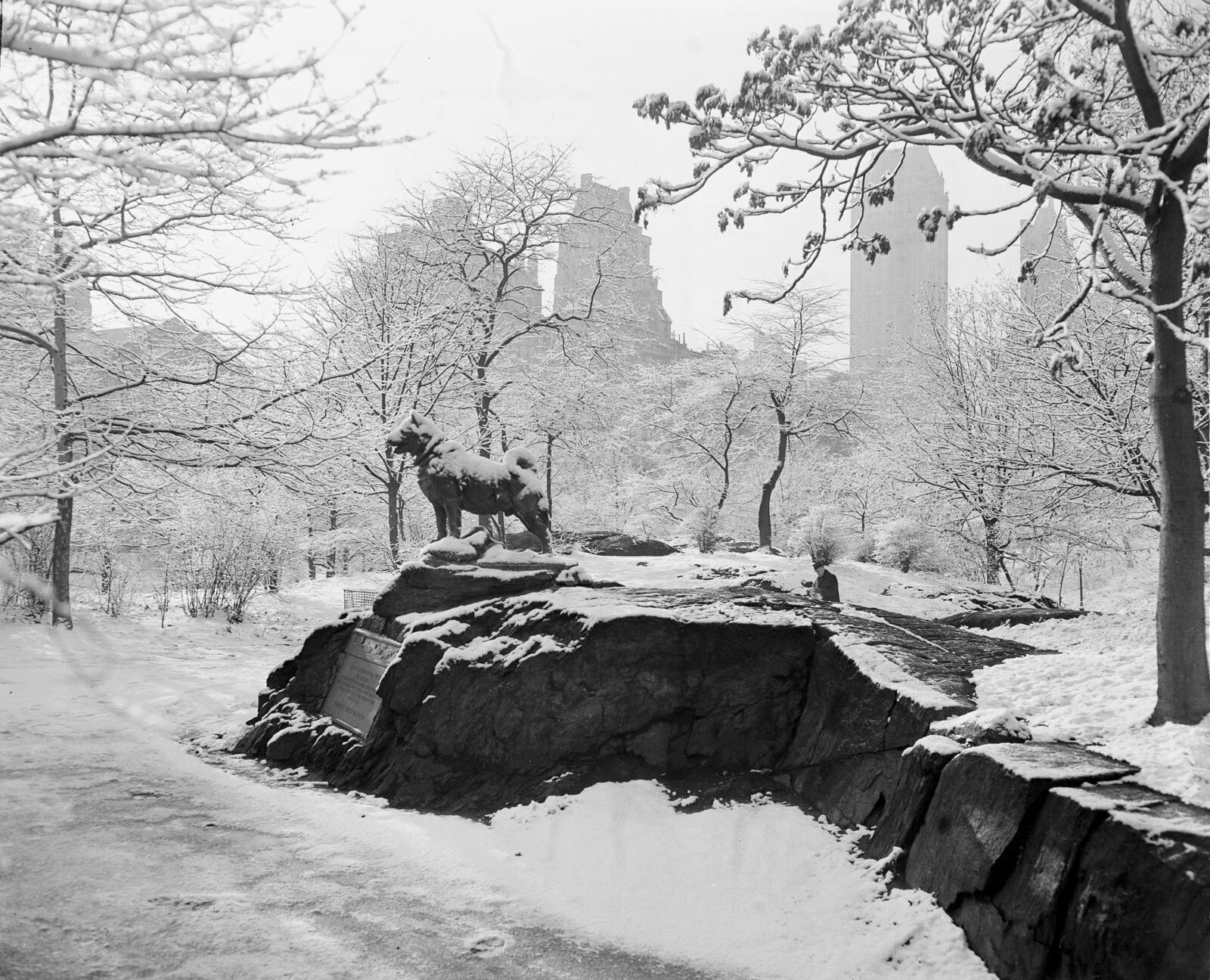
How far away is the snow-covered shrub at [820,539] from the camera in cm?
1969

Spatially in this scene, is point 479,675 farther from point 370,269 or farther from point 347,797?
point 370,269

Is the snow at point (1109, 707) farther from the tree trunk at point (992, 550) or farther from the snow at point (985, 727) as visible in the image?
the tree trunk at point (992, 550)

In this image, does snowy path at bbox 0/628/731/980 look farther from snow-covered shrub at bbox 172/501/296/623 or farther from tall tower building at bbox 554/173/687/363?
tall tower building at bbox 554/173/687/363

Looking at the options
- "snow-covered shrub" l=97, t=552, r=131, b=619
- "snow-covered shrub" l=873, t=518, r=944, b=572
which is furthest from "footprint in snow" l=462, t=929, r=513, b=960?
"snow-covered shrub" l=873, t=518, r=944, b=572

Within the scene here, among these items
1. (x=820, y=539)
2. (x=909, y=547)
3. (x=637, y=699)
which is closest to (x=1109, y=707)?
(x=637, y=699)

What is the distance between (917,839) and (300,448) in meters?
9.86

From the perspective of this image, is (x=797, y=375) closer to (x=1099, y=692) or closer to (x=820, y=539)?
(x=820, y=539)

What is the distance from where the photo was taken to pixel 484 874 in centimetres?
533

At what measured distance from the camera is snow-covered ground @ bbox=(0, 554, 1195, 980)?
4.18 metres

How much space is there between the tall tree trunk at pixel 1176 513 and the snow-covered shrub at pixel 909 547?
15199 mm

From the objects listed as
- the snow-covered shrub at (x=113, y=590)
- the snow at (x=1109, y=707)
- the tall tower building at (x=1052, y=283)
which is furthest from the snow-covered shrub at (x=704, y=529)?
the snow at (x=1109, y=707)

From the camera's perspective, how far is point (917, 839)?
14.9 ft

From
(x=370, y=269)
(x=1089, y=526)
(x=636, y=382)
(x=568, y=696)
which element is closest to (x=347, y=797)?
(x=568, y=696)

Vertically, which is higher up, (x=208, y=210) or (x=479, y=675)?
(x=208, y=210)
